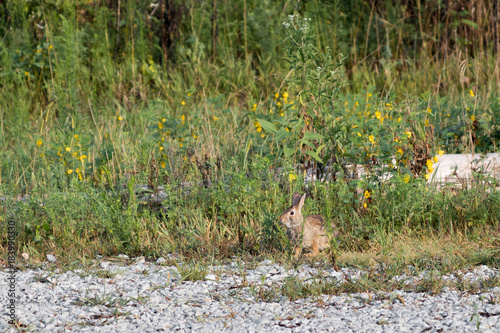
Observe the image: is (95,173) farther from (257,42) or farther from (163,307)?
(257,42)

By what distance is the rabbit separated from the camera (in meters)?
4.13

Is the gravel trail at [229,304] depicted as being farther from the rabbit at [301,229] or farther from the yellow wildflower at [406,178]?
the yellow wildflower at [406,178]

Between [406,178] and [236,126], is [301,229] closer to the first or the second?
[406,178]

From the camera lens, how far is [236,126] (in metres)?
6.62

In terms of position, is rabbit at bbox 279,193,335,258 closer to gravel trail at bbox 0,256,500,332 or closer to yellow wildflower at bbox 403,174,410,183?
gravel trail at bbox 0,256,500,332

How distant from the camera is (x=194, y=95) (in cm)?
834

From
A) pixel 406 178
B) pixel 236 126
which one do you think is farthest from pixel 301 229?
pixel 236 126

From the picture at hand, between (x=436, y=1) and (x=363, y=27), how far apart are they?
120cm

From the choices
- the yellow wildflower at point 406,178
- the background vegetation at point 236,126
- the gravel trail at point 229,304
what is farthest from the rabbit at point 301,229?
the yellow wildflower at point 406,178

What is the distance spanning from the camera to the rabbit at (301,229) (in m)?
4.13

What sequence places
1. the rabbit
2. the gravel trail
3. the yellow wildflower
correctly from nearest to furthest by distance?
the gravel trail < the rabbit < the yellow wildflower

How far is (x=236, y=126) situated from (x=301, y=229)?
266 centimetres

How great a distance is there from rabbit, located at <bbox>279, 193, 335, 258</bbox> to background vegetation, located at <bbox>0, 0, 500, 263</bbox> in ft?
0.36

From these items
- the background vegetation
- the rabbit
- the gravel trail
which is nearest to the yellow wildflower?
the background vegetation
